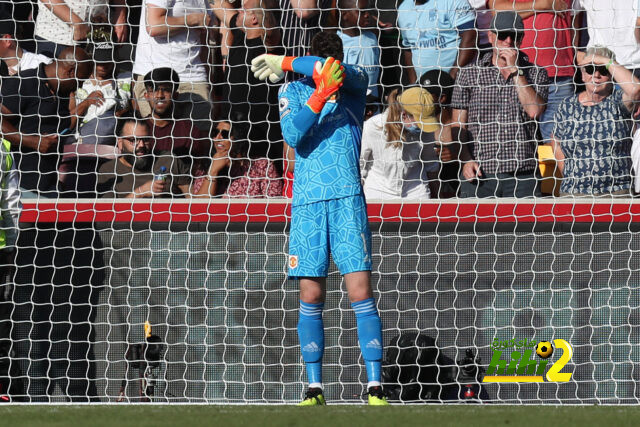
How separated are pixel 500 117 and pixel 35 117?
132 inches

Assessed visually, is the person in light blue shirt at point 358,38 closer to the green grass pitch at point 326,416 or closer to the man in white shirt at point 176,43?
the man in white shirt at point 176,43

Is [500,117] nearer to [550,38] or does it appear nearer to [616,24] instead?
[550,38]

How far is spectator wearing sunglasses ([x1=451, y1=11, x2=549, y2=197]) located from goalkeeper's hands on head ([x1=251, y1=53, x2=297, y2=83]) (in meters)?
2.33

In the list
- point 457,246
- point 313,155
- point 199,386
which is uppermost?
point 313,155

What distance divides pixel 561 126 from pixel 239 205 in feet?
7.77

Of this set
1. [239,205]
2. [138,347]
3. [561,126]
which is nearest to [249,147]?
[239,205]

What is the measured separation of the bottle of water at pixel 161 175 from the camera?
6888mm

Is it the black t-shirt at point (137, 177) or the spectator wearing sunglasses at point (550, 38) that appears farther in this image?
the spectator wearing sunglasses at point (550, 38)

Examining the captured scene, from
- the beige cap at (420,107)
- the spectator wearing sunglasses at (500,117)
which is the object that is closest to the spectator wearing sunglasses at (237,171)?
the beige cap at (420,107)

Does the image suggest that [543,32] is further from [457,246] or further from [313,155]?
[313,155]

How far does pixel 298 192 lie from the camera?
16.0 feet

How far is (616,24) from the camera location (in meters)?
7.70

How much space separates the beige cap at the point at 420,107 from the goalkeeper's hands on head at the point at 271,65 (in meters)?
2.09

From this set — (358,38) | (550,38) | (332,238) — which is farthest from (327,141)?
(550,38)
